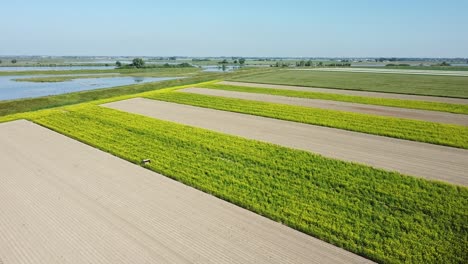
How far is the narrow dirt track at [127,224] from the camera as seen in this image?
30.7 ft

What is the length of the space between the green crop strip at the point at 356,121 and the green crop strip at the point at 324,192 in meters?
8.00

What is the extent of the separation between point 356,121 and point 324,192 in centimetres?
1437

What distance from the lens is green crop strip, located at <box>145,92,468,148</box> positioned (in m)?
20.7

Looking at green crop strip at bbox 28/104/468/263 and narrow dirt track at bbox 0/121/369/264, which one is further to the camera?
green crop strip at bbox 28/104/468/263

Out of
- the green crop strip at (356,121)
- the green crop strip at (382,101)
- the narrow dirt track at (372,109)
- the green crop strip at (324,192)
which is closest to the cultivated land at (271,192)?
the green crop strip at (324,192)

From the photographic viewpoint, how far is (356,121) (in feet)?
83.9

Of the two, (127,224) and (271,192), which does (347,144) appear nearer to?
(271,192)

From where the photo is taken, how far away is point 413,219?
436 inches

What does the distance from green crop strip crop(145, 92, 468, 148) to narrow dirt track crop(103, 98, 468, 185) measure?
1.11m

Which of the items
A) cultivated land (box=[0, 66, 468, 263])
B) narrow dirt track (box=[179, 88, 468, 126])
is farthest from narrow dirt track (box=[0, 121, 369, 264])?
narrow dirt track (box=[179, 88, 468, 126])

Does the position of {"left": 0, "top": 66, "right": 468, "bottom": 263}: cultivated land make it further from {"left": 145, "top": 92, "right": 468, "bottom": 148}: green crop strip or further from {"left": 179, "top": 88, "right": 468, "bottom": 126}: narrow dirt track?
{"left": 179, "top": 88, "right": 468, "bottom": 126}: narrow dirt track

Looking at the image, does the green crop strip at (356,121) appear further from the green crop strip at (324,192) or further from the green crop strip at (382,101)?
the green crop strip at (382,101)

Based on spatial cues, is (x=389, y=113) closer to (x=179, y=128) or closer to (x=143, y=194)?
(x=179, y=128)

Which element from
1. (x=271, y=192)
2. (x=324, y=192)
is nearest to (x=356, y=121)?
(x=324, y=192)
